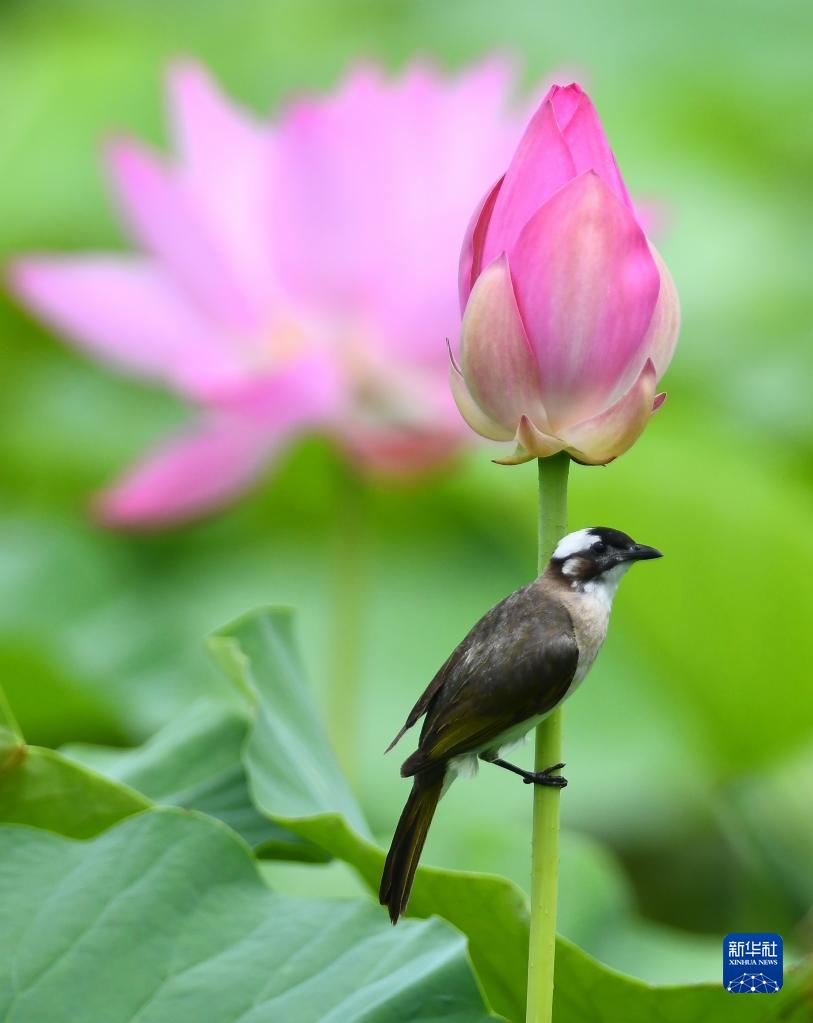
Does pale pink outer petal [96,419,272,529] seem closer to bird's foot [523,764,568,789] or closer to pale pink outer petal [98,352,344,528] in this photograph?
pale pink outer petal [98,352,344,528]

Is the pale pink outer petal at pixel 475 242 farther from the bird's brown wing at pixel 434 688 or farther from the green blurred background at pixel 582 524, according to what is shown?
the green blurred background at pixel 582 524

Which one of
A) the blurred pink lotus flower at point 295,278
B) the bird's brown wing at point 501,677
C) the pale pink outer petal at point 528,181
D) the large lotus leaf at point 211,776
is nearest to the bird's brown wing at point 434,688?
the bird's brown wing at point 501,677

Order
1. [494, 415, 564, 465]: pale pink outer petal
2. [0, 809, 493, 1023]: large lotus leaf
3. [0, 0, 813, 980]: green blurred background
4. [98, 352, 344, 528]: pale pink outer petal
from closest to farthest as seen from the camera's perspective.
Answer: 1. [494, 415, 564, 465]: pale pink outer petal
2. [0, 809, 493, 1023]: large lotus leaf
3. [98, 352, 344, 528]: pale pink outer petal
4. [0, 0, 813, 980]: green blurred background

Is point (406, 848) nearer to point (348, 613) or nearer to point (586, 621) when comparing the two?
point (586, 621)

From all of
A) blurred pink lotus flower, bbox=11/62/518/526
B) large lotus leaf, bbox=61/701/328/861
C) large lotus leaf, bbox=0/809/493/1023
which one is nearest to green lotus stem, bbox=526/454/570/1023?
large lotus leaf, bbox=0/809/493/1023

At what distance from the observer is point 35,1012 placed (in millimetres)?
514

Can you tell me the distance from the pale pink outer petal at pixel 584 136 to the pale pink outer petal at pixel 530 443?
63 millimetres

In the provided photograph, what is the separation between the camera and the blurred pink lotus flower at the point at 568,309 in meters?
0.39

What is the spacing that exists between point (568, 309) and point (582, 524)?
938mm

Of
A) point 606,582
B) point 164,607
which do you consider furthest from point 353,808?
point 164,607

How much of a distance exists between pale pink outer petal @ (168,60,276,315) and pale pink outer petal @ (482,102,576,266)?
2.41ft

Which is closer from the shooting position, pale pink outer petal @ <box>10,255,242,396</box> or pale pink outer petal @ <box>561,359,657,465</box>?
pale pink outer petal @ <box>561,359,657,465</box>

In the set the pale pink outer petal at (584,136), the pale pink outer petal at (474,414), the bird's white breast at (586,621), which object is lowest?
the bird's white breast at (586,621)

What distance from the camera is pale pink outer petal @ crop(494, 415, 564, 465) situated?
1.26 ft
